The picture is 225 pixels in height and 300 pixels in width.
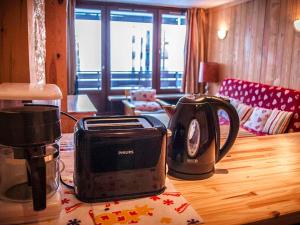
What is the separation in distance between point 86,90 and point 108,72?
1.64 ft

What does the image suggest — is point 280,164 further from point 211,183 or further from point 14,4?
point 14,4

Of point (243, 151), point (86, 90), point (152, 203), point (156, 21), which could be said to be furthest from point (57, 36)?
point (156, 21)

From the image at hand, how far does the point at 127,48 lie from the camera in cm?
533

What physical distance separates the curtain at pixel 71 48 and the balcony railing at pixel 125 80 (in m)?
0.10

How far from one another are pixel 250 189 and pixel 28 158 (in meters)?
0.69

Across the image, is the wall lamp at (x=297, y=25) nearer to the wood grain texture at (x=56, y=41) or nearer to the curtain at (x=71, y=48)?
the wood grain texture at (x=56, y=41)

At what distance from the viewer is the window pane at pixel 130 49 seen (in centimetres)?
522

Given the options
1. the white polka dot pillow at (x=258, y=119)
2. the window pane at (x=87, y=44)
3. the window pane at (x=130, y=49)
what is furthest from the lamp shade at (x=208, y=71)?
the window pane at (x=87, y=44)

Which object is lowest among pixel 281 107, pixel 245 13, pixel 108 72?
Result: pixel 281 107

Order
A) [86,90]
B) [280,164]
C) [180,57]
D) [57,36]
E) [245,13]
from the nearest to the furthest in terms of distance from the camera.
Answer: [280,164] < [57,36] < [245,13] < [86,90] < [180,57]

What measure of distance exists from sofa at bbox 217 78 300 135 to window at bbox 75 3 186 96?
1726mm

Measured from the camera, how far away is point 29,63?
1.02 metres

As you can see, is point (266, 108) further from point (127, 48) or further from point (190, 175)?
point (190, 175)

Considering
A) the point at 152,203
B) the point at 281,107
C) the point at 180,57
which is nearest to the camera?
the point at 152,203
